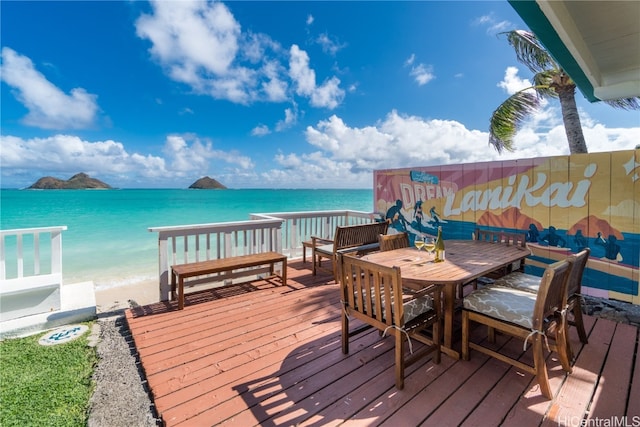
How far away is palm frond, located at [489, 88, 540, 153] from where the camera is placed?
6.55 meters

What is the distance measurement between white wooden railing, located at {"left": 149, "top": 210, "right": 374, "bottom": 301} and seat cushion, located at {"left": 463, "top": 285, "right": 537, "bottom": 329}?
119 inches

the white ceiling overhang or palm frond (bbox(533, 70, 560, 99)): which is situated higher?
palm frond (bbox(533, 70, 560, 99))

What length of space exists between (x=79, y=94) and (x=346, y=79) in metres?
15.2

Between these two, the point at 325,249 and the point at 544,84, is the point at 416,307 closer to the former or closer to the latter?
the point at 325,249

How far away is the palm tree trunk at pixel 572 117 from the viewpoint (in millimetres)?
5926

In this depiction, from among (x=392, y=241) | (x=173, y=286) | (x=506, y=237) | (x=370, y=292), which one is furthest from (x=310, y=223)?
(x=370, y=292)

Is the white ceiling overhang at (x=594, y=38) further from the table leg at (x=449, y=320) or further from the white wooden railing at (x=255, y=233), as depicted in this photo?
the white wooden railing at (x=255, y=233)

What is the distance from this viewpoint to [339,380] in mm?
Answer: 1870

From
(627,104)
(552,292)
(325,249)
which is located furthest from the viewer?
(627,104)

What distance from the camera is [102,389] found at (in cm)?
182

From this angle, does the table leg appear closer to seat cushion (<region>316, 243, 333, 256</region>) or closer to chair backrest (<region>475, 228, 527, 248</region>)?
chair backrest (<region>475, 228, 527, 248</region>)

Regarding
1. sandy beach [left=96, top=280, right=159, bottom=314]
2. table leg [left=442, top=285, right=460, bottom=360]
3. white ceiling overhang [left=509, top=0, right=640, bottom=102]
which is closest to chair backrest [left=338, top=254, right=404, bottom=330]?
table leg [left=442, top=285, right=460, bottom=360]

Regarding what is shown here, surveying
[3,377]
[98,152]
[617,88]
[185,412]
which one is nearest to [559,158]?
[617,88]

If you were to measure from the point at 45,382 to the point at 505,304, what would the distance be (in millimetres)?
3338
